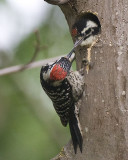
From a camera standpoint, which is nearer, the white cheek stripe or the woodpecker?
the woodpecker

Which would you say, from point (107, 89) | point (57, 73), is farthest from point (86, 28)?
point (107, 89)

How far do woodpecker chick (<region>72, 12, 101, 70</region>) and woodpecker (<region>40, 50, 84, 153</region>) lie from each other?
0.22 meters

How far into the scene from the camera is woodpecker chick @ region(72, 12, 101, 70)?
3.53 meters

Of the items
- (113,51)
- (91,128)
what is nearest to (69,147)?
(91,128)

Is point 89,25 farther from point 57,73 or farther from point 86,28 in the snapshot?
point 57,73

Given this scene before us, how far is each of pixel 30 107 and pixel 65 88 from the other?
4.73ft

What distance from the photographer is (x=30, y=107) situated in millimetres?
5000

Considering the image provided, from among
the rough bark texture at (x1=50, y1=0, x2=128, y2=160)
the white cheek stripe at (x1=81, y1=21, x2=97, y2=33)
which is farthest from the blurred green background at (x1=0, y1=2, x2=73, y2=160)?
the rough bark texture at (x1=50, y1=0, x2=128, y2=160)

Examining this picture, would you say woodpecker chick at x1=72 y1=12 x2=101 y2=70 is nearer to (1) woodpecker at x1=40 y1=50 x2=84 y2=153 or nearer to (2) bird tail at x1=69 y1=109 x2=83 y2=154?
(1) woodpecker at x1=40 y1=50 x2=84 y2=153

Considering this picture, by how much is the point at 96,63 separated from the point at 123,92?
36 centimetres

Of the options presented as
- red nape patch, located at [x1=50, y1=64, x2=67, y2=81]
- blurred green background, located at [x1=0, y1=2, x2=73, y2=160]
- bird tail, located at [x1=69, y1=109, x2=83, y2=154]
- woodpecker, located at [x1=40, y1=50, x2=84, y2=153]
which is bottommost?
blurred green background, located at [x1=0, y1=2, x2=73, y2=160]

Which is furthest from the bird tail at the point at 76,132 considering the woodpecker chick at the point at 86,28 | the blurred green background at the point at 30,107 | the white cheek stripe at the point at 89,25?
the blurred green background at the point at 30,107

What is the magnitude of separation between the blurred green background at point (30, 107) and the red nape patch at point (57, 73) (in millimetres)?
1389

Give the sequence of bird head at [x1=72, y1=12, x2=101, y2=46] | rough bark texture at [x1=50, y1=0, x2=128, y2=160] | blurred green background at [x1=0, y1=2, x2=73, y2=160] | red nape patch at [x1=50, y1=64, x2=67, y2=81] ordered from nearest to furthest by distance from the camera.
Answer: rough bark texture at [x1=50, y1=0, x2=128, y2=160], red nape patch at [x1=50, y1=64, x2=67, y2=81], bird head at [x1=72, y1=12, x2=101, y2=46], blurred green background at [x1=0, y1=2, x2=73, y2=160]
